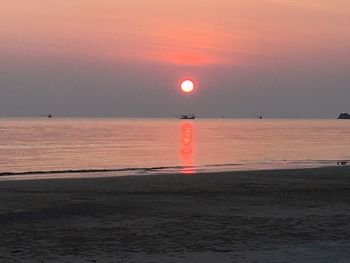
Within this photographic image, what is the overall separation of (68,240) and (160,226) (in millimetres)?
2579

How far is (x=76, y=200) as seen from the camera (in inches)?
746

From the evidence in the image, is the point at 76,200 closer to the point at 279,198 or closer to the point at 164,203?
the point at 164,203

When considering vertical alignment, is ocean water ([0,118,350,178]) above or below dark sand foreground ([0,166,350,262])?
above

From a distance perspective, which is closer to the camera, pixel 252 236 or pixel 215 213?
pixel 252 236

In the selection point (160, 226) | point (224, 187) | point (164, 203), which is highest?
point (224, 187)

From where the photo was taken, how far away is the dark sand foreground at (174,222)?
10.8m

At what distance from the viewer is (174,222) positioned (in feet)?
47.3

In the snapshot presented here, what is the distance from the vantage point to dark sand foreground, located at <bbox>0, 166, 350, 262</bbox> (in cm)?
1075

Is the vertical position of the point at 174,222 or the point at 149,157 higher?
the point at 149,157

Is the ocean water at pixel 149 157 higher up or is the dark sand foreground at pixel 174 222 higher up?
the ocean water at pixel 149 157

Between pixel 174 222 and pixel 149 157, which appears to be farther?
pixel 149 157

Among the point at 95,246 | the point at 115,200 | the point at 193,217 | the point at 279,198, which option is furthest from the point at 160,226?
the point at 279,198

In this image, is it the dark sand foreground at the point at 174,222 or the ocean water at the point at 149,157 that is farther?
the ocean water at the point at 149,157

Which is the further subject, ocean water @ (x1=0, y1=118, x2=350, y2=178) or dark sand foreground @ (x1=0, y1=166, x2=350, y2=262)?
ocean water @ (x1=0, y1=118, x2=350, y2=178)
